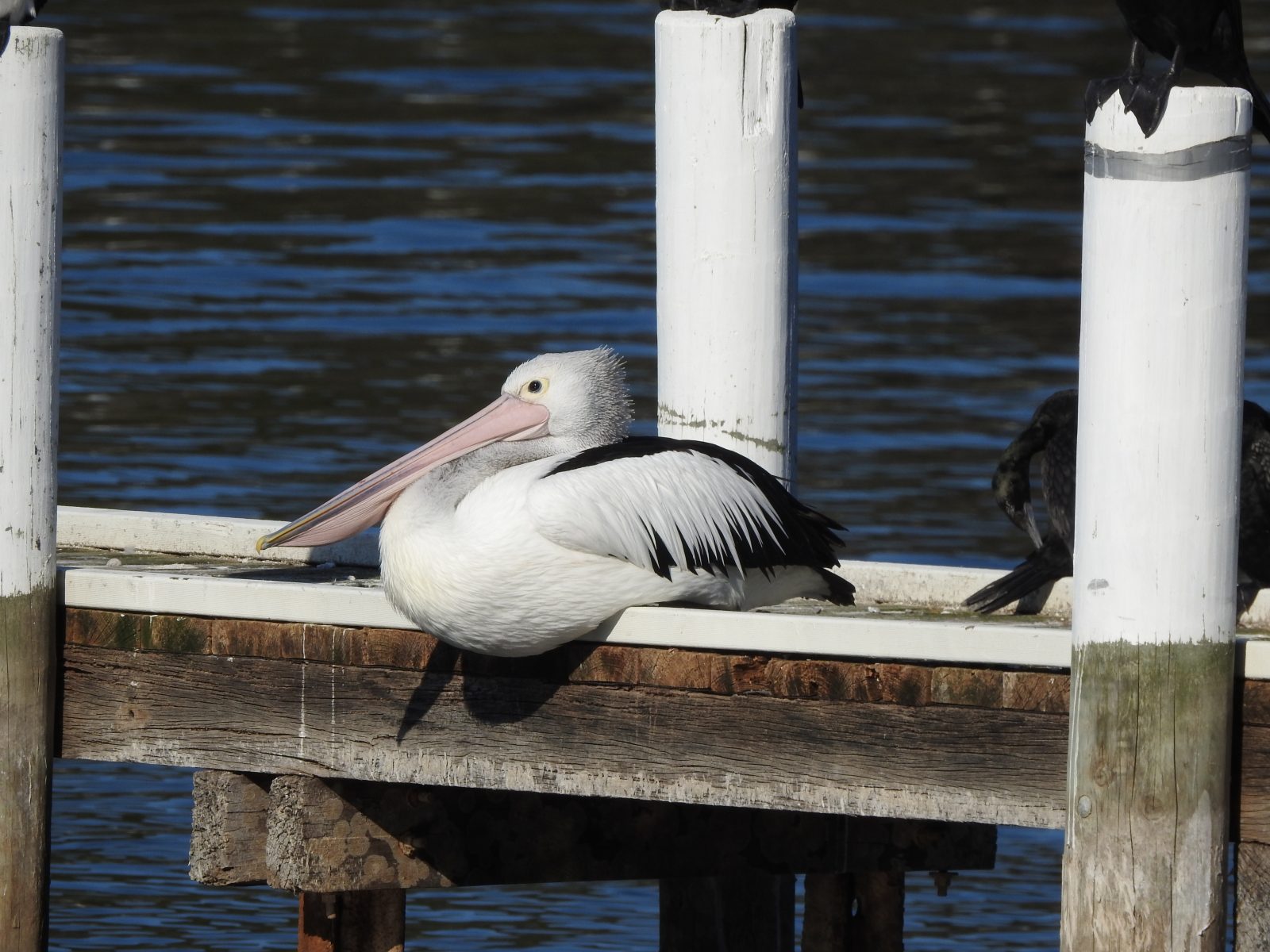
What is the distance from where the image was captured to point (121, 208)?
Answer: 1669cm

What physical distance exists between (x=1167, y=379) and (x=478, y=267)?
11925 mm

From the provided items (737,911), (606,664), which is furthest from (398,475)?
(737,911)

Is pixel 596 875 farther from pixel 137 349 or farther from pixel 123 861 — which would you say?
pixel 137 349

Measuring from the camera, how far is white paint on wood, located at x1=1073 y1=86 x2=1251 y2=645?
3838 mm

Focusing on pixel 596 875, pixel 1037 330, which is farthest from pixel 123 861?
pixel 1037 330

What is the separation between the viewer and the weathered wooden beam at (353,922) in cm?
502

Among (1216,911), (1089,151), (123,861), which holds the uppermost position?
(1089,151)

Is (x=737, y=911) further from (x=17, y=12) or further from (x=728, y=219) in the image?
(x=17, y=12)

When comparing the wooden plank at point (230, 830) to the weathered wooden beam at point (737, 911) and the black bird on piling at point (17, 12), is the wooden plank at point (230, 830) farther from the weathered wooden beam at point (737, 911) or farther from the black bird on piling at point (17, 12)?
the black bird on piling at point (17, 12)

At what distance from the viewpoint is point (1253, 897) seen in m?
4.05

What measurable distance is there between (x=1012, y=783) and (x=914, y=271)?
11.7 metres

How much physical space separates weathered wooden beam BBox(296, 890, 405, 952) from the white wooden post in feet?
5.28

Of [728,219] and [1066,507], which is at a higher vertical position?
[728,219]

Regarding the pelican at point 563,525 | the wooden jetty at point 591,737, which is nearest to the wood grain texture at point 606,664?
the wooden jetty at point 591,737
